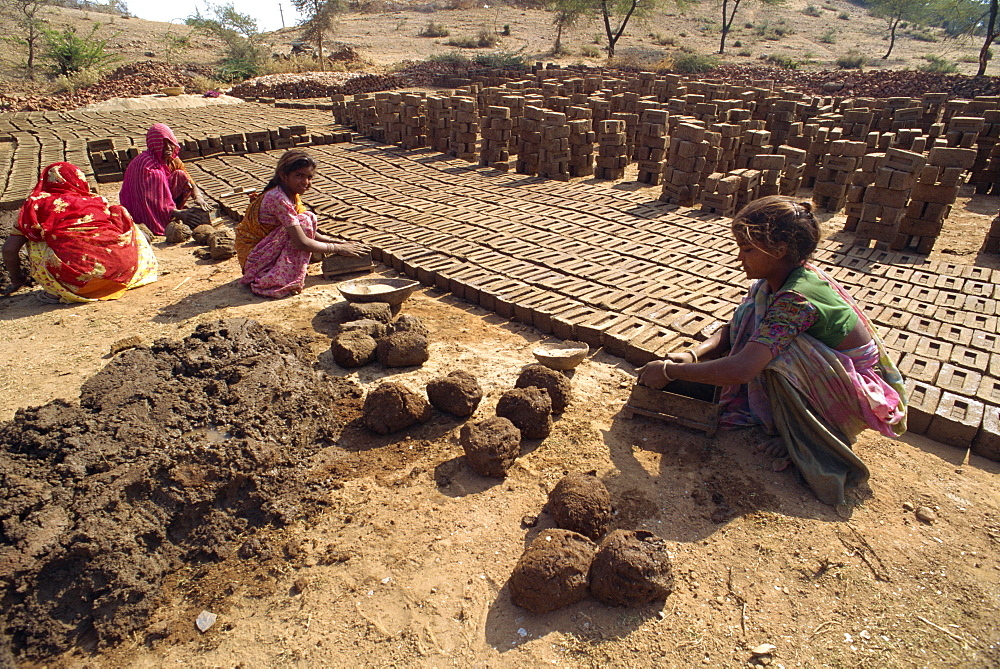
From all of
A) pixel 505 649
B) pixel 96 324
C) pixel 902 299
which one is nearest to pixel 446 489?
pixel 505 649

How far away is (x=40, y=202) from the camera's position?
4.69 meters

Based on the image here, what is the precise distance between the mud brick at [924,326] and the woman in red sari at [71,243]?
21.0 feet

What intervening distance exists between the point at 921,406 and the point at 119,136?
1158 cm

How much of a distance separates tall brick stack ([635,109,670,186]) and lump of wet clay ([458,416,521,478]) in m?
6.31

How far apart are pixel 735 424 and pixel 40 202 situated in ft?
18.3

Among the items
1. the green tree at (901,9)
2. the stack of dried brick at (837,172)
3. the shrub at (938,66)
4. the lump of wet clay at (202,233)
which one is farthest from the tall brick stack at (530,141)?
the green tree at (901,9)

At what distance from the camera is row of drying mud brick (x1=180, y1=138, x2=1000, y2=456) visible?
3643 mm

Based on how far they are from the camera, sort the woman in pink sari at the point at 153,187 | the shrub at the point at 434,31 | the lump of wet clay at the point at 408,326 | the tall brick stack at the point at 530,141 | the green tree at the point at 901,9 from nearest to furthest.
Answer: the lump of wet clay at the point at 408,326
the woman in pink sari at the point at 153,187
the tall brick stack at the point at 530,141
the green tree at the point at 901,9
the shrub at the point at 434,31

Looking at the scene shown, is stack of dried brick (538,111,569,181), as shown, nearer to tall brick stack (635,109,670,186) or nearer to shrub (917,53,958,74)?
tall brick stack (635,109,670,186)

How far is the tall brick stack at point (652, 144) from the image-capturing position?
7934mm

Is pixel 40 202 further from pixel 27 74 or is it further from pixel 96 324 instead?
pixel 27 74

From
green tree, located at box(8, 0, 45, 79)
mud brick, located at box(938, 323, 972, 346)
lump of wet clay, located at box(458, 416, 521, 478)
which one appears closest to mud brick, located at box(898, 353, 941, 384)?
mud brick, located at box(938, 323, 972, 346)

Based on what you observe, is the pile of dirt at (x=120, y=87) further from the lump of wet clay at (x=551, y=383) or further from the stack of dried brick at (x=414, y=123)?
the lump of wet clay at (x=551, y=383)

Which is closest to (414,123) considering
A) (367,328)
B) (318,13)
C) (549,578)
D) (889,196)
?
(367,328)
